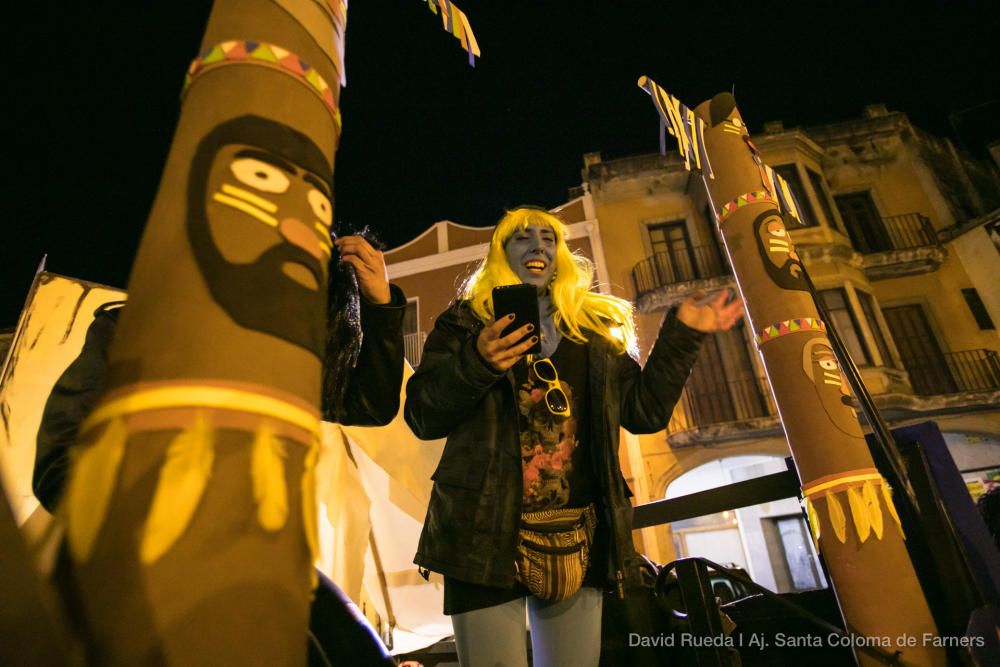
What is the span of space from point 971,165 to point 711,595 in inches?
693

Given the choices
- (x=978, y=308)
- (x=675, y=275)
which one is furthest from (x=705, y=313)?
(x=978, y=308)

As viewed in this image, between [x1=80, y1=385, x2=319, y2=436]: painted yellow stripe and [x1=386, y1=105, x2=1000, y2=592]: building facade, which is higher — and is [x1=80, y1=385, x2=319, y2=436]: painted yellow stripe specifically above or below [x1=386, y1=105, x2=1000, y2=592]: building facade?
below

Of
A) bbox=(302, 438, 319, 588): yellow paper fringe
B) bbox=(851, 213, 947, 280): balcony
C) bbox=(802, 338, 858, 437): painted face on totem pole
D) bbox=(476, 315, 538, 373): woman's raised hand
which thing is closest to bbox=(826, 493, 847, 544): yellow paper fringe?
bbox=(802, 338, 858, 437): painted face on totem pole

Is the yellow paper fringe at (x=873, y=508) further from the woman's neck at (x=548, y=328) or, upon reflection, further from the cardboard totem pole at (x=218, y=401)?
the cardboard totem pole at (x=218, y=401)

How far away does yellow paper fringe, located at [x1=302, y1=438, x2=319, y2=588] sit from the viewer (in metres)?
0.59

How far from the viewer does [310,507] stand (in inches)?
24.1

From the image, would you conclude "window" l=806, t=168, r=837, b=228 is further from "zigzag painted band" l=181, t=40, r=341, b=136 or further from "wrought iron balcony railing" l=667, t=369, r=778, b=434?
"zigzag painted band" l=181, t=40, r=341, b=136

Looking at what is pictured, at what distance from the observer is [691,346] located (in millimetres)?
1642

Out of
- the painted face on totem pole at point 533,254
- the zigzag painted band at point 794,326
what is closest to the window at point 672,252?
the zigzag painted band at point 794,326

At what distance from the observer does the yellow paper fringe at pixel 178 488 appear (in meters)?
0.48

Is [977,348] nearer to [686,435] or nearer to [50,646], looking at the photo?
[686,435]

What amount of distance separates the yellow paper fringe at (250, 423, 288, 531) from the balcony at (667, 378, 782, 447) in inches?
394

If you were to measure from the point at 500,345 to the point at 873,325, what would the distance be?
12560 millimetres

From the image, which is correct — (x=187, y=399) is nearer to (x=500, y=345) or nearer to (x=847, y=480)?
(x=500, y=345)
